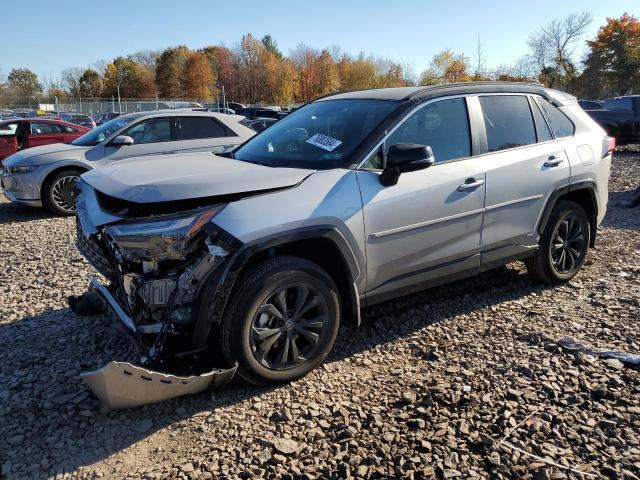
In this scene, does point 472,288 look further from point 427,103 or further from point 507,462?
point 507,462

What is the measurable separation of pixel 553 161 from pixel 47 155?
7688 millimetres

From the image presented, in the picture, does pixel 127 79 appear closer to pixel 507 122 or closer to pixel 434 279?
pixel 507 122

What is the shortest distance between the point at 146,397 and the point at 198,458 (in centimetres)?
43

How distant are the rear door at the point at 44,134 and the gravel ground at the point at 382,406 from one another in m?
10.3

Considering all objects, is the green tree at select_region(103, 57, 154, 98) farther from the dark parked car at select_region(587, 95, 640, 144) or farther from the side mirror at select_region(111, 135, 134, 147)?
the side mirror at select_region(111, 135, 134, 147)

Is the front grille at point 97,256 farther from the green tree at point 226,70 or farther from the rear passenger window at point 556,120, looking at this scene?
the green tree at point 226,70

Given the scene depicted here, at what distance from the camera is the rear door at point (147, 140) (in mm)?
8656

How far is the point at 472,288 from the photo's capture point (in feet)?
16.2

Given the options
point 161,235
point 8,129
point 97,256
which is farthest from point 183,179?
point 8,129

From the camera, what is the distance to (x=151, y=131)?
8.81m

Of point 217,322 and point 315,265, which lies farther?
point 315,265

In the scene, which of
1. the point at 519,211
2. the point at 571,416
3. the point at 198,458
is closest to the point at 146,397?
the point at 198,458

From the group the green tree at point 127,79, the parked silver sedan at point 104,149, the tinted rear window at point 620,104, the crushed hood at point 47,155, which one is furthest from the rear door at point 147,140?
the green tree at point 127,79

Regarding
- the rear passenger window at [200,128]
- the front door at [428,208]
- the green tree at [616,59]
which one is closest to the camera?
the front door at [428,208]
